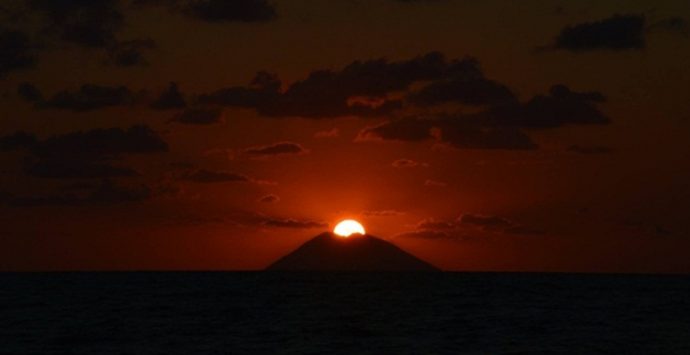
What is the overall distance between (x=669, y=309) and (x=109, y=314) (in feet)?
181

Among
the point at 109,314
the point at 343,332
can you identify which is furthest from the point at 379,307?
the point at 343,332

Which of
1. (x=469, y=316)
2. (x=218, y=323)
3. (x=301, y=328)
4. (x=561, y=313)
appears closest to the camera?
(x=301, y=328)

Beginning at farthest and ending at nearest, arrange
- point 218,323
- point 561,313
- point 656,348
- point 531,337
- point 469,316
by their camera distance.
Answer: point 561,313, point 469,316, point 218,323, point 531,337, point 656,348

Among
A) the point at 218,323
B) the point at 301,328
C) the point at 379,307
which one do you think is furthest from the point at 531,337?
the point at 379,307

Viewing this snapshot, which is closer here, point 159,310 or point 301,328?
point 301,328

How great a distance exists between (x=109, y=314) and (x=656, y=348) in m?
50.5

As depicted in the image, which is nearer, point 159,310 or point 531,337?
point 531,337

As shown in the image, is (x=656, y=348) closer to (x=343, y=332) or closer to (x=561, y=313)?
(x=343, y=332)

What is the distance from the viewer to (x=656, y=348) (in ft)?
238

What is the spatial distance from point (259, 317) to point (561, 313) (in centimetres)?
2859

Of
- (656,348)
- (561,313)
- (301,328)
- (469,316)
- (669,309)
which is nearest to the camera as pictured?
(656,348)

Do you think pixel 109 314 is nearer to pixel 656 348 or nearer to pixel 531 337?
pixel 531 337

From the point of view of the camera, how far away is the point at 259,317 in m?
102

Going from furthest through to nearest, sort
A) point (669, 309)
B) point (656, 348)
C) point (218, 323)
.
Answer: point (669, 309) → point (218, 323) → point (656, 348)
